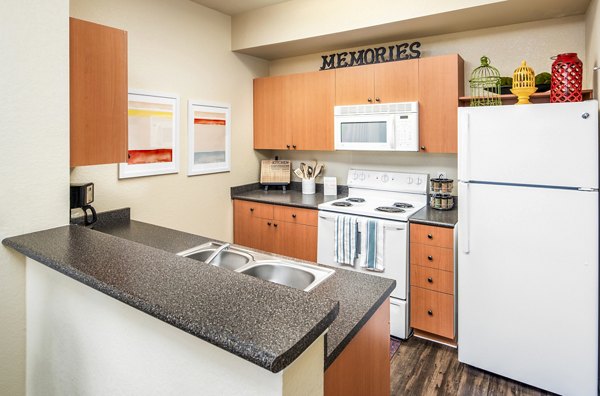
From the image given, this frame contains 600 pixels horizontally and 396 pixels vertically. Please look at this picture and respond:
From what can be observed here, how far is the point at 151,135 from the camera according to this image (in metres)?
2.89

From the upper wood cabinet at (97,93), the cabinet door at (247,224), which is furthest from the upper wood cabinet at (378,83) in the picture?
the upper wood cabinet at (97,93)

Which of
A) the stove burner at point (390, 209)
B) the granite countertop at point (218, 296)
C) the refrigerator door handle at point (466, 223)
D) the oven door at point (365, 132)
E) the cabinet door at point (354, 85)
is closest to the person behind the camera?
the granite countertop at point (218, 296)

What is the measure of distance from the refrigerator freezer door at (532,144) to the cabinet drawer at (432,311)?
91 centimetres

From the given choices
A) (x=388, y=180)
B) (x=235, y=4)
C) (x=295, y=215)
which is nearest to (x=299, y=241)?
(x=295, y=215)

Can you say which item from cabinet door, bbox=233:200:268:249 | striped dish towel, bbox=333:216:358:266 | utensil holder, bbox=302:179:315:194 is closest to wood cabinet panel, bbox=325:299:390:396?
striped dish towel, bbox=333:216:358:266

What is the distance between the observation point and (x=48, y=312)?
1392mm

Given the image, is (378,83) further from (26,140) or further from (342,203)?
(26,140)

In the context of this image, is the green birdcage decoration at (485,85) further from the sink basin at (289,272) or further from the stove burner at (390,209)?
the sink basin at (289,272)

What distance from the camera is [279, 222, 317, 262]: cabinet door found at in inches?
130

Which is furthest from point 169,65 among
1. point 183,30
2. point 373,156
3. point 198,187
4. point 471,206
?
point 471,206

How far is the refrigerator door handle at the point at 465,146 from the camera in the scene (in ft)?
7.53

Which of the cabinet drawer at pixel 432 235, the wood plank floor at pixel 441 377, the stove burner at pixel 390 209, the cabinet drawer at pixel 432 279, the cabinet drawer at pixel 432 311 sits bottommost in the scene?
the wood plank floor at pixel 441 377

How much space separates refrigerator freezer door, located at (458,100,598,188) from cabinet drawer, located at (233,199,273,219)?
182cm

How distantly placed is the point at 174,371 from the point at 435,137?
8.64 ft
